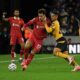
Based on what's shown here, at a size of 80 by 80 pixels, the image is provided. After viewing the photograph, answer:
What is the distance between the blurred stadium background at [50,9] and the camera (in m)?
32.5

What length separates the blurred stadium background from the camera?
32500mm

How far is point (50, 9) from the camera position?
1359 inches

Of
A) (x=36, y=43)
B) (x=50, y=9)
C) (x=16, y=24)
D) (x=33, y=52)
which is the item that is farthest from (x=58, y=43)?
(x=50, y=9)

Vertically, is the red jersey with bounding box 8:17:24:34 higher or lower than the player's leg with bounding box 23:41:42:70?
higher

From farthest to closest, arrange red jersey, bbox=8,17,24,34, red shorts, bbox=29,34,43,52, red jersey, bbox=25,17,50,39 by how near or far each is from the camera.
Answer: red jersey, bbox=8,17,24,34 → red jersey, bbox=25,17,50,39 → red shorts, bbox=29,34,43,52

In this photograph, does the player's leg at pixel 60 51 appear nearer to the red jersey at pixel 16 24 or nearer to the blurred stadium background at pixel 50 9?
the red jersey at pixel 16 24

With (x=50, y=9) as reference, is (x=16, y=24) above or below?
below

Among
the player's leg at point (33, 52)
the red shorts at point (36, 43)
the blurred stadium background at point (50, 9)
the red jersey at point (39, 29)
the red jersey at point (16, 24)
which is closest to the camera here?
the player's leg at point (33, 52)

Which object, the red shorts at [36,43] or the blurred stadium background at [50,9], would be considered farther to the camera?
the blurred stadium background at [50,9]

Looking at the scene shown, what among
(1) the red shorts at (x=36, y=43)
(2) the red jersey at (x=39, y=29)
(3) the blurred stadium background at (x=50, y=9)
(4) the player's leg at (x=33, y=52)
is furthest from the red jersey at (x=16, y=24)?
(3) the blurred stadium background at (x=50, y=9)

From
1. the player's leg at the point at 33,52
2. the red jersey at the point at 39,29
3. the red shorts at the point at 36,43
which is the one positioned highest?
the red jersey at the point at 39,29

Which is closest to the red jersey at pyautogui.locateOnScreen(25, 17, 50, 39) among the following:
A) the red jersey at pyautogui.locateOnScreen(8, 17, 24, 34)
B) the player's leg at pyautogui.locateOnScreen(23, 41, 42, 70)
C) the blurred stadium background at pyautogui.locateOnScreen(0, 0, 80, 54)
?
the player's leg at pyautogui.locateOnScreen(23, 41, 42, 70)

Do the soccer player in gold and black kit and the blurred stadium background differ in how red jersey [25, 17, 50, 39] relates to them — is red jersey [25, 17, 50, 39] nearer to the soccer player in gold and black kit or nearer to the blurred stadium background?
the soccer player in gold and black kit

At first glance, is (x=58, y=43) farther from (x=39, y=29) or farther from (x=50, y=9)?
(x=50, y=9)
